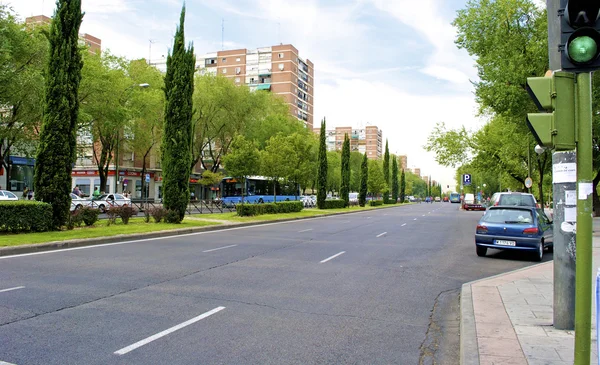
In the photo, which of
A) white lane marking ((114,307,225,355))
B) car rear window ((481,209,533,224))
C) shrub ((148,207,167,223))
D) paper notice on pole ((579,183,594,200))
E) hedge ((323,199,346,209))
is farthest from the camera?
hedge ((323,199,346,209))

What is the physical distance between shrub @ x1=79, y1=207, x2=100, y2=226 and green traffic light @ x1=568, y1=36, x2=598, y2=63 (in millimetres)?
17529

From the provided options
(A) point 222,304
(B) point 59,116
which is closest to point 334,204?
(B) point 59,116

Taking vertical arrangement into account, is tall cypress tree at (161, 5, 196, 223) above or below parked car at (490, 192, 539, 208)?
above

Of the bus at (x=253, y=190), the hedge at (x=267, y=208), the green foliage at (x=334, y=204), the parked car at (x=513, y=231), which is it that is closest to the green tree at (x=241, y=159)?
the hedge at (x=267, y=208)

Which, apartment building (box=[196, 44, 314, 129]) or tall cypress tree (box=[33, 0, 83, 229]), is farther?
apartment building (box=[196, 44, 314, 129])

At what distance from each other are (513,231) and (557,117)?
8.80m

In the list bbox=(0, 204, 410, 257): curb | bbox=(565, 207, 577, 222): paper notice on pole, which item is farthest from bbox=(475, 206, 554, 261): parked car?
bbox=(0, 204, 410, 257): curb

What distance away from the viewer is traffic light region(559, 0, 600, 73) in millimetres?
3482

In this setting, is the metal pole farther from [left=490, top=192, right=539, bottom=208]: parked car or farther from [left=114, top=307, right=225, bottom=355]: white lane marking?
[left=490, top=192, right=539, bottom=208]: parked car

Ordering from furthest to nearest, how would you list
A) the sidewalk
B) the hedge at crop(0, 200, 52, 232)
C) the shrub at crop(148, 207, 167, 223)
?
the shrub at crop(148, 207, 167, 223)
the hedge at crop(0, 200, 52, 232)
the sidewalk

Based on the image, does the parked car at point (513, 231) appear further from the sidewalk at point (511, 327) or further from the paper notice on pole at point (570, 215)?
the paper notice on pole at point (570, 215)

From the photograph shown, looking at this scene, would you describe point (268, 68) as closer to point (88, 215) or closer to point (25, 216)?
point (88, 215)

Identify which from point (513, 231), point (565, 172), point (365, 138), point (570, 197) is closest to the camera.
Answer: point (565, 172)

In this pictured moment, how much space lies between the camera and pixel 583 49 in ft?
11.5
